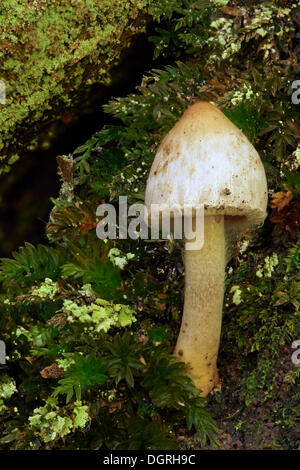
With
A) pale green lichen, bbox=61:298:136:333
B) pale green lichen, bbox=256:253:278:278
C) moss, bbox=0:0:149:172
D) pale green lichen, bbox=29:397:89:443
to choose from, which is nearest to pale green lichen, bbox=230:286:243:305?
pale green lichen, bbox=256:253:278:278

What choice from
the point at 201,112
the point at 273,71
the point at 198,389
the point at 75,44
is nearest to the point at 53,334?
the point at 198,389

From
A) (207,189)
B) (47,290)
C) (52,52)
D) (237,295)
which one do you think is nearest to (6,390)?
(47,290)

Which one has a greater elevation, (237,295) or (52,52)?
(52,52)

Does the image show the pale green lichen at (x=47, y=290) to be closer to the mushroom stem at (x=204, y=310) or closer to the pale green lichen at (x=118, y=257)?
the pale green lichen at (x=118, y=257)

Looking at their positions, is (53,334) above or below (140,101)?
below

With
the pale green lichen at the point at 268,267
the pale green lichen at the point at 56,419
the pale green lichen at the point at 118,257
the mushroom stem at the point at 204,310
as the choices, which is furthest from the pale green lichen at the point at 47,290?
the pale green lichen at the point at 268,267

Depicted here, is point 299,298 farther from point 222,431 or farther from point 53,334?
point 53,334

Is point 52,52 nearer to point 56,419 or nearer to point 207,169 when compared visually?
point 207,169
